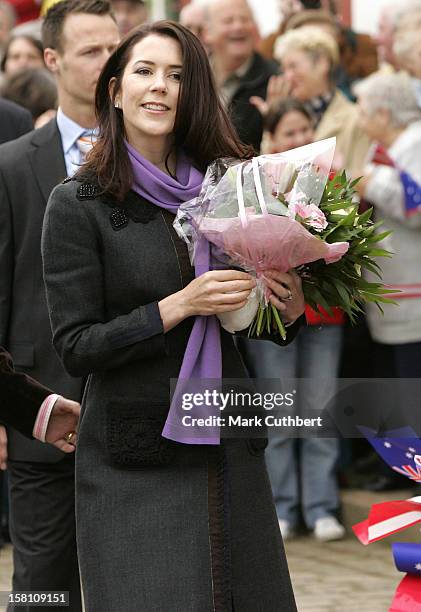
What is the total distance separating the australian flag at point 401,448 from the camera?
366 cm

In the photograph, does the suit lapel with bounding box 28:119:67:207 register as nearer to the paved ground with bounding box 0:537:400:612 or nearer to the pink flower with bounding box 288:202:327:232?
the pink flower with bounding box 288:202:327:232

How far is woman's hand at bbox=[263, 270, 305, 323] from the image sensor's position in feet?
12.5

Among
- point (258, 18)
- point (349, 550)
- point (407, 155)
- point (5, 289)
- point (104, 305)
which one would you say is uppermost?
point (104, 305)

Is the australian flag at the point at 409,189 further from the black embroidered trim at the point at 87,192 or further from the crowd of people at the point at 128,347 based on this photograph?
the black embroidered trim at the point at 87,192

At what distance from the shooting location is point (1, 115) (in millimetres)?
5918

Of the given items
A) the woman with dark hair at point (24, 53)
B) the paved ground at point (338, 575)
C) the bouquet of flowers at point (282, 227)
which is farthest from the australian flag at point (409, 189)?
the bouquet of flowers at point (282, 227)

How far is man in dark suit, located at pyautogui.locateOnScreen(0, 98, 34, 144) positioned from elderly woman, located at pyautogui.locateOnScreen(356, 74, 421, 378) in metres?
2.17

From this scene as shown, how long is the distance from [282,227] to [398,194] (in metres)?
3.70

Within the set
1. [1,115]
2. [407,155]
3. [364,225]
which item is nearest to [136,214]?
[364,225]

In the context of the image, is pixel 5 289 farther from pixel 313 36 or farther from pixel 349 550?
pixel 313 36

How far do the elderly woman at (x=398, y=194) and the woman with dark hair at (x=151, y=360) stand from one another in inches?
132

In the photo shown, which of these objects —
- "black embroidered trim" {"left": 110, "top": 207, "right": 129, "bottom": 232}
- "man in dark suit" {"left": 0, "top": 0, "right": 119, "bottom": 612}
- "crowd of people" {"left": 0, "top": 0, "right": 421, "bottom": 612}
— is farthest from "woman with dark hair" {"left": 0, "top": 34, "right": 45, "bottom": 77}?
"black embroidered trim" {"left": 110, "top": 207, "right": 129, "bottom": 232}

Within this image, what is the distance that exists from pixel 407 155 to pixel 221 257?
3.62 metres

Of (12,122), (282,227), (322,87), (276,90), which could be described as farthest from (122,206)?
(322,87)
